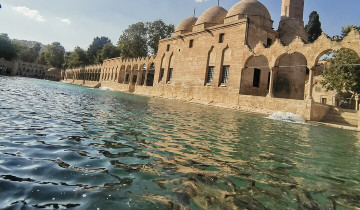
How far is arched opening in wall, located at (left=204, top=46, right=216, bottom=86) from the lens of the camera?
2442 cm

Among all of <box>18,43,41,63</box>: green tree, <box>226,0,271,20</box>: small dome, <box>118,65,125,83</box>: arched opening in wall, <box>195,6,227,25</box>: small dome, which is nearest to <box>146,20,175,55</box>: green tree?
<box>118,65,125,83</box>: arched opening in wall

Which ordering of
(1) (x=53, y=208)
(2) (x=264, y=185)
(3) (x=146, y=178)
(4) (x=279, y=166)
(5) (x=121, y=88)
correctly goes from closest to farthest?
(1) (x=53, y=208) → (3) (x=146, y=178) → (2) (x=264, y=185) → (4) (x=279, y=166) → (5) (x=121, y=88)

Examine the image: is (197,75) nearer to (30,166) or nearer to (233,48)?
(233,48)

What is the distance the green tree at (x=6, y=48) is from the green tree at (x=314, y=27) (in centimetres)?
7242

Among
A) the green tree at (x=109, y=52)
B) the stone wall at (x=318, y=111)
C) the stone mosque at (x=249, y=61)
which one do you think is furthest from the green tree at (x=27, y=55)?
the stone wall at (x=318, y=111)

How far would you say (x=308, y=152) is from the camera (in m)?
5.29

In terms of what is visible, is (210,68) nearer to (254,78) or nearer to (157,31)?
(254,78)

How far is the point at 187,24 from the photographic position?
32156 mm

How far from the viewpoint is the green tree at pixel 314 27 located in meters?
38.8

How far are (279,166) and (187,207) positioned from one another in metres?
2.41

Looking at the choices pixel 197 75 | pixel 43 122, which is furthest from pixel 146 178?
pixel 197 75

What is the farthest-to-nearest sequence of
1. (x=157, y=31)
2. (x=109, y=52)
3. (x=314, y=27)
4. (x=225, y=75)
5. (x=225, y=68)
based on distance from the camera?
1. (x=109, y=52)
2. (x=157, y=31)
3. (x=314, y=27)
4. (x=225, y=68)
5. (x=225, y=75)

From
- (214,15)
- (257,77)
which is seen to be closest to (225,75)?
(257,77)

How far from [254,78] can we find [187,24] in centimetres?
1458
